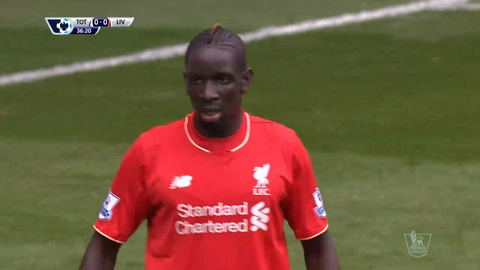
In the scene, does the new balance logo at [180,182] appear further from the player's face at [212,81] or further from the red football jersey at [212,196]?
the player's face at [212,81]

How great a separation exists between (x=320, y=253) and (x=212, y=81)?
822 millimetres

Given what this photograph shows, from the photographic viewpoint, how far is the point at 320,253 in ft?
13.6

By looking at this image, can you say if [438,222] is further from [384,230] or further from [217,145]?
[217,145]

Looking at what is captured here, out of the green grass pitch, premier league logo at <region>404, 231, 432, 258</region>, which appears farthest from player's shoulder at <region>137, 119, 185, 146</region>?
premier league logo at <region>404, 231, 432, 258</region>

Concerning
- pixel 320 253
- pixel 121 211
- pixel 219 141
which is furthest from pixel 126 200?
pixel 320 253

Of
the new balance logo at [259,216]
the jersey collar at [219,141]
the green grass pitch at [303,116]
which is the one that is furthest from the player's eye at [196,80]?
the green grass pitch at [303,116]

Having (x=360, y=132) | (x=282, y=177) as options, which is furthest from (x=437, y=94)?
(x=282, y=177)

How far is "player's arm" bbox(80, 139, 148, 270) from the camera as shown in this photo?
392 centimetres

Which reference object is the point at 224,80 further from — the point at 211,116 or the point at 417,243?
the point at 417,243

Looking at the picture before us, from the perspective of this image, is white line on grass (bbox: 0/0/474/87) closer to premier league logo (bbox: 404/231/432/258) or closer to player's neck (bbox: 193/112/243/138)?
premier league logo (bbox: 404/231/432/258)

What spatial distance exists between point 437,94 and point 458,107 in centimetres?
42

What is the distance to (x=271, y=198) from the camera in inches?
152

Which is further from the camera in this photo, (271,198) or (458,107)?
(458,107)

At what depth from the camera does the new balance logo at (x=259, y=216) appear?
12.6ft
